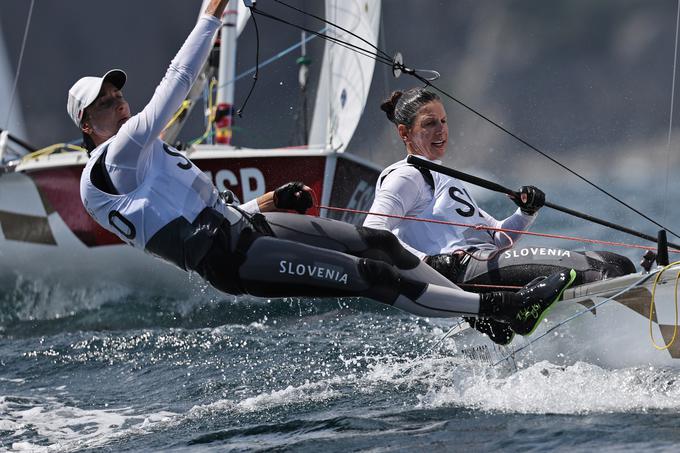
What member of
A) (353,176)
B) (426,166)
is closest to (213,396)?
(426,166)

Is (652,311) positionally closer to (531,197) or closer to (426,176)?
(531,197)

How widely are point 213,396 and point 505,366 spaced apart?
1.15 meters

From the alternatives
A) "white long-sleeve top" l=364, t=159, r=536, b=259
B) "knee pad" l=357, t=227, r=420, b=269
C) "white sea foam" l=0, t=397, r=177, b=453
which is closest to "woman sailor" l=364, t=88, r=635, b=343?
"white long-sleeve top" l=364, t=159, r=536, b=259

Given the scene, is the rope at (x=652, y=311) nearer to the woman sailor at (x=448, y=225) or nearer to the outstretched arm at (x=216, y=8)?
the woman sailor at (x=448, y=225)

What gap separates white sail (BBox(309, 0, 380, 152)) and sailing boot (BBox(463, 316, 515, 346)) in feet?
12.8

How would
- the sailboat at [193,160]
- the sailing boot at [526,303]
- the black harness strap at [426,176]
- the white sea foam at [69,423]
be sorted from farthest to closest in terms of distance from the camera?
the sailboat at [193,160] → the black harness strap at [426,176] → the white sea foam at [69,423] → the sailing boot at [526,303]

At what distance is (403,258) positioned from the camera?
3.44 metres

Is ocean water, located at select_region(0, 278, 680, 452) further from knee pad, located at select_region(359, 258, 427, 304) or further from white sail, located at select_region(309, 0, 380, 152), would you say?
white sail, located at select_region(309, 0, 380, 152)

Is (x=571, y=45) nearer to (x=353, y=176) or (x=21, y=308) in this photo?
(x=353, y=176)

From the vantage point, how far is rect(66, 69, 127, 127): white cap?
3281 millimetres

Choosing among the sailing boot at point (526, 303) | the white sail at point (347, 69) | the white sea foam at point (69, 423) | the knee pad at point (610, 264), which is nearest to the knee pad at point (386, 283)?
the sailing boot at point (526, 303)

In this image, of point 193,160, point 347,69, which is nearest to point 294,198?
point 193,160

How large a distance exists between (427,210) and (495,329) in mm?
486

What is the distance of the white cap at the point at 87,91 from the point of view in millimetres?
3281
